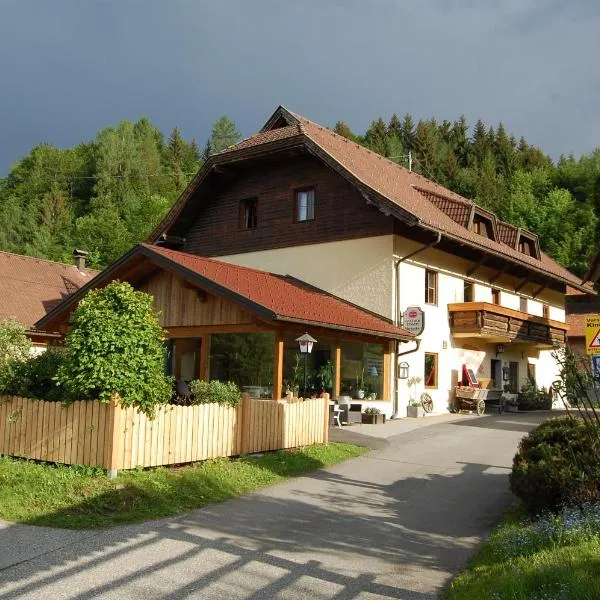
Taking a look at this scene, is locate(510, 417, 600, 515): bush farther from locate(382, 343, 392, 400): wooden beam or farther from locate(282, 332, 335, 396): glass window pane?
locate(382, 343, 392, 400): wooden beam

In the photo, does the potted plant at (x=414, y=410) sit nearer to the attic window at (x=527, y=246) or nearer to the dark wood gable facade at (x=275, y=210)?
the dark wood gable facade at (x=275, y=210)

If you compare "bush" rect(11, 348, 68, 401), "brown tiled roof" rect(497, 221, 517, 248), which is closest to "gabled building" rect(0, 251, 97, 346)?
"bush" rect(11, 348, 68, 401)

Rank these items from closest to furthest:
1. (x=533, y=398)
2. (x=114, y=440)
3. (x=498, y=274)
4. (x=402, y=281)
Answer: (x=114, y=440) < (x=402, y=281) < (x=498, y=274) < (x=533, y=398)

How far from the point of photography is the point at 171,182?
6253 cm

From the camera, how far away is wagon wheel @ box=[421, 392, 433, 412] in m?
21.6

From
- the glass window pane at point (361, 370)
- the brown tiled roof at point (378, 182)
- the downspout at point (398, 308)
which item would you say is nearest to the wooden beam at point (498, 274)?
the brown tiled roof at point (378, 182)

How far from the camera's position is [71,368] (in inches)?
396

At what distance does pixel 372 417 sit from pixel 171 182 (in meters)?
48.3

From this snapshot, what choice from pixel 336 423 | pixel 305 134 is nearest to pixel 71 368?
pixel 336 423

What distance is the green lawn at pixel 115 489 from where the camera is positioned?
791 centimetres

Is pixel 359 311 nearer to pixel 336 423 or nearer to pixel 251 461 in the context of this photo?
pixel 336 423

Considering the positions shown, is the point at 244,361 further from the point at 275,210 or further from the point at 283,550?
the point at 283,550

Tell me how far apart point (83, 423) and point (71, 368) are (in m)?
0.85

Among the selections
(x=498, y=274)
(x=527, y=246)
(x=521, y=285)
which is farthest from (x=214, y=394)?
(x=527, y=246)
